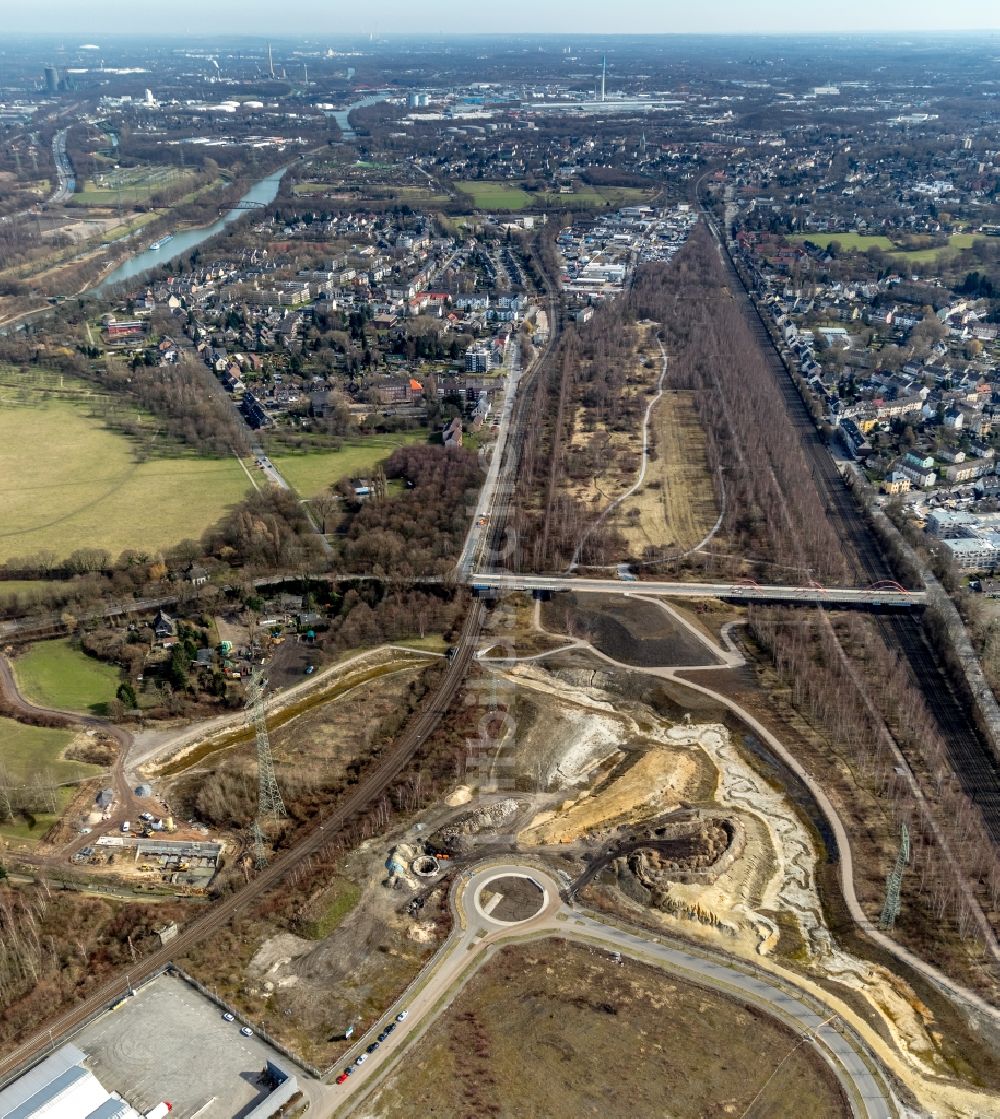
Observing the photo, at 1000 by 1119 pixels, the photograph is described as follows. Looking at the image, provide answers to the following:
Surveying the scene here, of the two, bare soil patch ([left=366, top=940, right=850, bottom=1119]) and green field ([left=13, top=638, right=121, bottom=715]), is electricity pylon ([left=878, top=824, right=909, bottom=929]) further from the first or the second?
green field ([left=13, top=638, right=121, bottom=715])

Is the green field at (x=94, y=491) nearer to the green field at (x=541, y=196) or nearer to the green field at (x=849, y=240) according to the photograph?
the green field at (x=849, y=240)

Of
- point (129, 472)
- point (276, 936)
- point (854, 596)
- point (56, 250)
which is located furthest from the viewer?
point (56, 250)

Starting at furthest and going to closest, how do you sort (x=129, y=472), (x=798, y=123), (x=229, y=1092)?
(x=798, y=123) → (x=129, y=472) → (x=229, y=1092)

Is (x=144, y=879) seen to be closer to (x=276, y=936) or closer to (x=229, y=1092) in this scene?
(x=276, y=936)

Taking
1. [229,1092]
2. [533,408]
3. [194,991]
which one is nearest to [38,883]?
[194,991]

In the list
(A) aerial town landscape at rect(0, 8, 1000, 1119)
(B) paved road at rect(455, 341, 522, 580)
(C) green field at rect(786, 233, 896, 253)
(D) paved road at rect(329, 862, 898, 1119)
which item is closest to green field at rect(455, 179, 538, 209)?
(C) green field at rect(786, 233, 896, 253)

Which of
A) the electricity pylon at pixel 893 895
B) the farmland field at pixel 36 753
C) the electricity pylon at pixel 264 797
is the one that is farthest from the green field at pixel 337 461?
the electricity pylon at pixel 893 895

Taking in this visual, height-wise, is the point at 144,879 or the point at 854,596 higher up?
the point at 854,596
